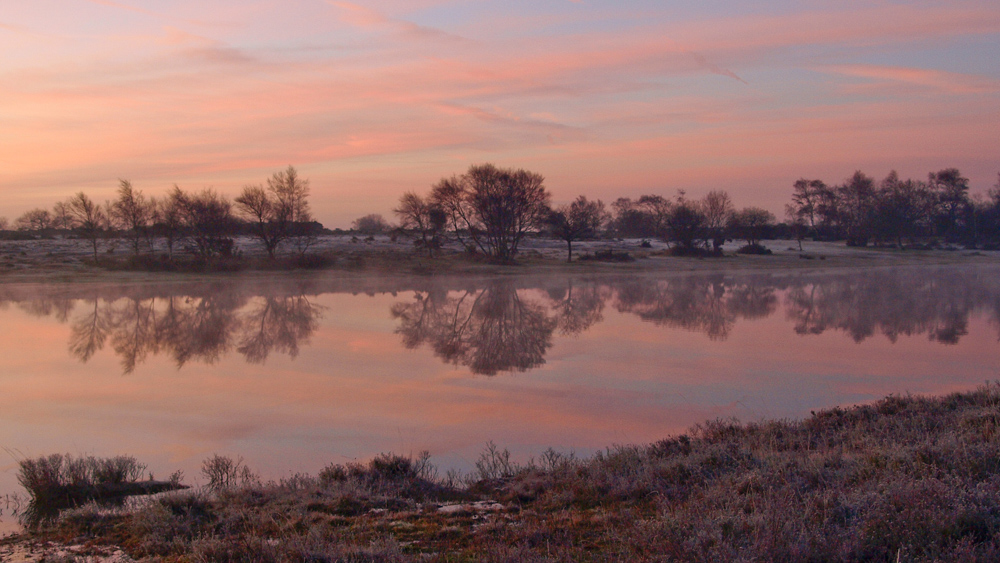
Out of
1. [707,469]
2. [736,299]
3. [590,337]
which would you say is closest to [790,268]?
[736,299]

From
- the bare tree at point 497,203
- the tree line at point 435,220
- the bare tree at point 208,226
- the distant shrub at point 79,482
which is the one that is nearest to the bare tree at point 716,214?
the tree line at point 435,220

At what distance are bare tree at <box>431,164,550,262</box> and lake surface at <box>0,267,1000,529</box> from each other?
69.0ft

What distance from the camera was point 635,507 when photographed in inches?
233

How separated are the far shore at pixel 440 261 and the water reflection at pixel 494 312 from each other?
509 cm

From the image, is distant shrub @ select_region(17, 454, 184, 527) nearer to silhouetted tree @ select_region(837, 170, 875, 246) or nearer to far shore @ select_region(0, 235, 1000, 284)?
far shore @ select_region(0, 235, 1000, 284)

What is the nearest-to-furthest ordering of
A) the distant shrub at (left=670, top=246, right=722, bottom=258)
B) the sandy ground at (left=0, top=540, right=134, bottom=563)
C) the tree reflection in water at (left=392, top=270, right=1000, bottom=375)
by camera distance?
the sandy ground at (left=0, top=540, right=134, bottom=563) < the tree reflection in water at (left=392, top=270, right=1000, bottom=375) < the distant shrub at (left=670, top=246, right=722, bottom=258)

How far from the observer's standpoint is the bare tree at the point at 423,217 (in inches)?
2002

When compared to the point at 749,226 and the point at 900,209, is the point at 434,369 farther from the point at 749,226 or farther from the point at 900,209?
the point at 900,209

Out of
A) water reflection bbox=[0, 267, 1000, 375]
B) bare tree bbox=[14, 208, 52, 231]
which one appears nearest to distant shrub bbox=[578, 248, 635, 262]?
water reflection bbox=[0, 267, 1000, 375]

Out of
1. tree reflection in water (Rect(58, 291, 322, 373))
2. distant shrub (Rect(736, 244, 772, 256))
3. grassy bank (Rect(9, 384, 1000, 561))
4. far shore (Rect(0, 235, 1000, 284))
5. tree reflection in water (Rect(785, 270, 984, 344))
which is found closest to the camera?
grassy bank (Rect(9, 384, 1000, 561))

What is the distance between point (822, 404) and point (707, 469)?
500cm

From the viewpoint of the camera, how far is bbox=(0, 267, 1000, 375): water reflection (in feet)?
56.5

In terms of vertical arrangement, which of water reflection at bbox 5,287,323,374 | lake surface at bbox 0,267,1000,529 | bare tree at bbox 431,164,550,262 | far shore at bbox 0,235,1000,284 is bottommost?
lake surface at bbox 0,267,1000,529

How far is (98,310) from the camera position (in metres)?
24.9
